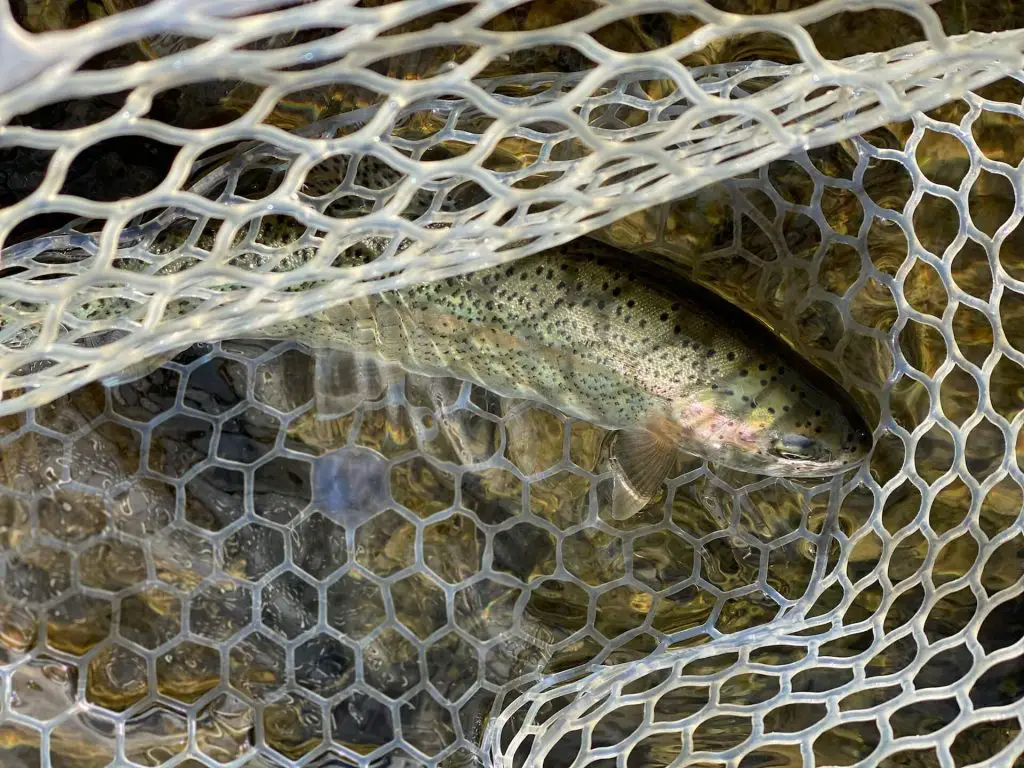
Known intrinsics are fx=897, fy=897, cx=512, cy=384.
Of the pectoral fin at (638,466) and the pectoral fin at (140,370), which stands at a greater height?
the pectoral fin at (140,370)

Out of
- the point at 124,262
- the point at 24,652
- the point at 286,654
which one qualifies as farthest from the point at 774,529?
the point at 24,652

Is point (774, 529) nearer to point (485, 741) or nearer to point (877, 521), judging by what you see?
point (877, 521)

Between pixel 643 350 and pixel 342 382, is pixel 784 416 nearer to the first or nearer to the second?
pixel 643 350

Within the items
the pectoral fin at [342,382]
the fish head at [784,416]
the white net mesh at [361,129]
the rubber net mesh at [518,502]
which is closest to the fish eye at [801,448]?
the fish head at [784,416]

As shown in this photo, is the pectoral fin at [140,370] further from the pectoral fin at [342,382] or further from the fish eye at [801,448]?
the fish eye at [801,448]

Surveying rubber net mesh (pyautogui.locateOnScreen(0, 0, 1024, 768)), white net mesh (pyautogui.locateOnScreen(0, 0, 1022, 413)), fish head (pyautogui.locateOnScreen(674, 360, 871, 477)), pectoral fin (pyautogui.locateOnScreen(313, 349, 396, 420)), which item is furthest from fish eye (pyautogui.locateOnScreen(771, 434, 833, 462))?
pectoral fin (pyautogui.locateOnScreen(313, 349, 396, 420))

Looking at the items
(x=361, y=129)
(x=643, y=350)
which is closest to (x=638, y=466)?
(x=643, y=350)
